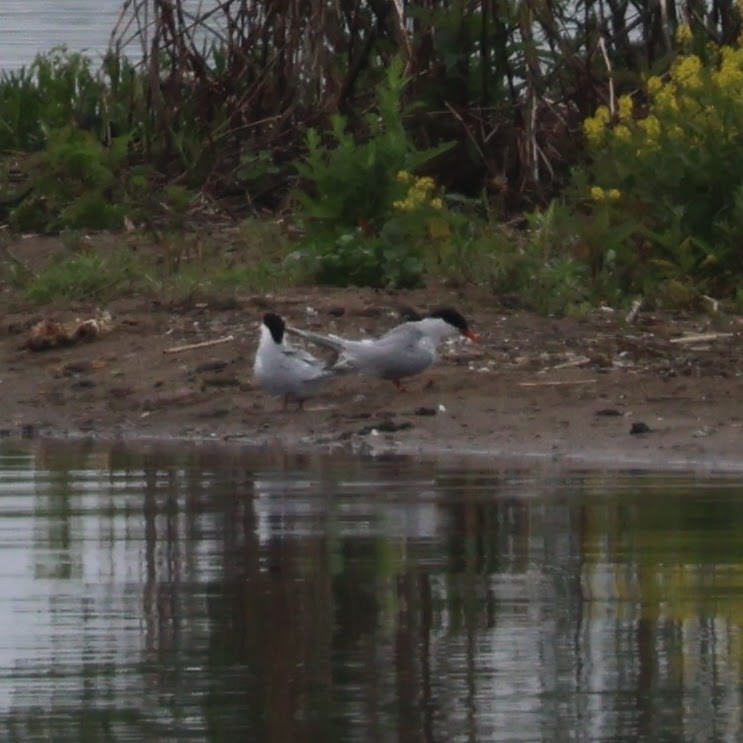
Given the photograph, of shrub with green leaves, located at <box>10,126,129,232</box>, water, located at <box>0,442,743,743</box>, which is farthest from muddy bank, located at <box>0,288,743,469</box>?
shrub with green leaves, located at <box>10,126,129,232</box>

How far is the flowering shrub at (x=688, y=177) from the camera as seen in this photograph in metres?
12.1

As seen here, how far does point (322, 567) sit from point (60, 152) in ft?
26.1

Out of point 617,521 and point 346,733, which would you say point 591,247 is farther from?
point 346,733

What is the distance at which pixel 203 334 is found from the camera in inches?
475

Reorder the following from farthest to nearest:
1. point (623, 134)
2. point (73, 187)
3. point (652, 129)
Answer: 1. point (73, 187)
2. point (623, 134)
3. point (652, 129)

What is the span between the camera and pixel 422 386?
11203 mm

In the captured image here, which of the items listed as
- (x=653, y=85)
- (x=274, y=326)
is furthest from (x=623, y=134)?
(x=274, y=326)

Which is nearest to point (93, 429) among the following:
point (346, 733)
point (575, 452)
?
point (575, 452)

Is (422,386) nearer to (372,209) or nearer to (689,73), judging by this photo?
(372,209)

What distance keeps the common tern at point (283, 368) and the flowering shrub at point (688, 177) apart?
76.0 inches

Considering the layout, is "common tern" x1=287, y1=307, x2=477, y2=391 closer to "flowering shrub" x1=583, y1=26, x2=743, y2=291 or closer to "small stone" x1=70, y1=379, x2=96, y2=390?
"small stone" x1=70, y1=379, x2=96, y2=390

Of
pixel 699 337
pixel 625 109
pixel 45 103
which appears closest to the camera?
pixel 699 337

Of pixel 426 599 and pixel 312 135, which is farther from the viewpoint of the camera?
pixel 312 135

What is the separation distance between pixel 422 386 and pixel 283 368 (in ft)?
2.56
